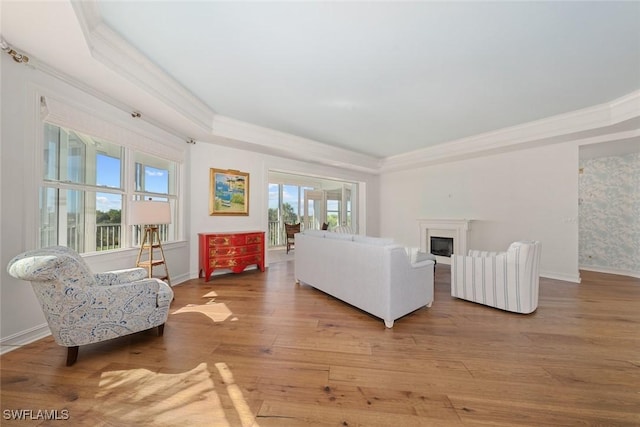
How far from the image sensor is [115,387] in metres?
1.58

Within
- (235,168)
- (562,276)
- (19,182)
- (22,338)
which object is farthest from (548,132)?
(22,338)

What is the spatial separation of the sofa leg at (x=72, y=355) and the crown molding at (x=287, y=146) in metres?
3.13

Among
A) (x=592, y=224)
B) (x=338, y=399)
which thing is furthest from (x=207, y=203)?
(x=592, y=224)

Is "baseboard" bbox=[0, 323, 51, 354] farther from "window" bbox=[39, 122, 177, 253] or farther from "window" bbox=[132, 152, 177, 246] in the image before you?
"window" bbox=[132, 152, 177, 246]

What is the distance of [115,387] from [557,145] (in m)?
6.60

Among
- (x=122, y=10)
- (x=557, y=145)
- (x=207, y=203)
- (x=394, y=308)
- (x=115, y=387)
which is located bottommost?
(x=115, y=387)

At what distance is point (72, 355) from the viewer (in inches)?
71.5

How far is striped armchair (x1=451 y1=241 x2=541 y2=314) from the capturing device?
2734mm

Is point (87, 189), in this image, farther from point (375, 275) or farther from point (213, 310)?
point (375, 275)

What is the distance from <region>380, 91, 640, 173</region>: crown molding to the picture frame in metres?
4.09

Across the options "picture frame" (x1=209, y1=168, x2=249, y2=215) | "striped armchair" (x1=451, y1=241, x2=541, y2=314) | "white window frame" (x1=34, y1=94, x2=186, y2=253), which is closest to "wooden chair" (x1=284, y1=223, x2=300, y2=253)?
"picture frame" (x1=209, y1=168, x2=249, y2=215)

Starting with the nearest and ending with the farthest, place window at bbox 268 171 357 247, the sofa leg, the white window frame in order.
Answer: the sofa leg
the white window frame
window at bbox 268 171 357 247

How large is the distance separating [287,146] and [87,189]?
3061mm

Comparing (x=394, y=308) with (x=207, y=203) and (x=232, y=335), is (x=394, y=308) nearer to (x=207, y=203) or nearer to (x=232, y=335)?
(x=232, y=335)
